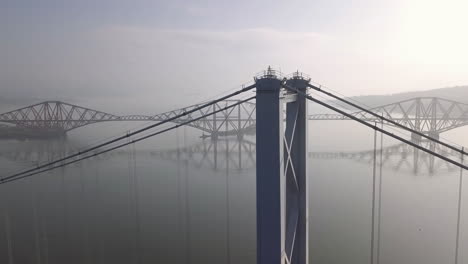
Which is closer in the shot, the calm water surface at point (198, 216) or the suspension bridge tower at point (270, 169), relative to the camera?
the suspension bridge tower at point (270, 169)

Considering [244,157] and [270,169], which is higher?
[270,169]

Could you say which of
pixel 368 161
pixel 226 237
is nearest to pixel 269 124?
pixel 226 237

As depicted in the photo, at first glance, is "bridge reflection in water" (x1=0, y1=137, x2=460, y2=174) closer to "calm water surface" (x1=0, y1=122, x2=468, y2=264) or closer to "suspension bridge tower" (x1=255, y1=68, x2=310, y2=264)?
"calm water surface" (x1=0, y1=122, x2=468, y2=264)

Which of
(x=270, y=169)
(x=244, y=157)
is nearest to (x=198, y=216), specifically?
(x=270, y=169)

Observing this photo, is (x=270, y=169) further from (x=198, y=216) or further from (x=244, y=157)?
(x=244, y=157)

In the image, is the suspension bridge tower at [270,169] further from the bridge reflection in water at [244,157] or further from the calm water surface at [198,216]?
the bridge reflection in water at [244,157]

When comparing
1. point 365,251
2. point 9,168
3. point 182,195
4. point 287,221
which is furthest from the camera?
point 9,168

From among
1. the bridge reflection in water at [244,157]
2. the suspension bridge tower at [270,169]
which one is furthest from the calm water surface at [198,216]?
the suspension bridge tower at [270,169]

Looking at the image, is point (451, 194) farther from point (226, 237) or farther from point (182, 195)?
point (182, 195)

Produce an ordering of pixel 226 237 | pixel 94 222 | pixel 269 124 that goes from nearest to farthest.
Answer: pixel 269 124 → pixel 226 237 → pixel 94 222

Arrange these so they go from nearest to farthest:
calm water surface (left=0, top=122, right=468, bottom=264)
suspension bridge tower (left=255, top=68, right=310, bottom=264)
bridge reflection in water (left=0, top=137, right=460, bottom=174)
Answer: suspension bridge tower (left=255, top=68, right=310, bottom=264) → calm water surface (left=0, top=122, right=468, bottom=264) → bridge reflection in water (left=0, top=137, right=460, bottom=174)

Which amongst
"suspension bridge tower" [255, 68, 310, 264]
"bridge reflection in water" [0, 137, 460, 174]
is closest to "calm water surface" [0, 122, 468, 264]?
"bridge reflection in water" [0, 137, 460, 174]
